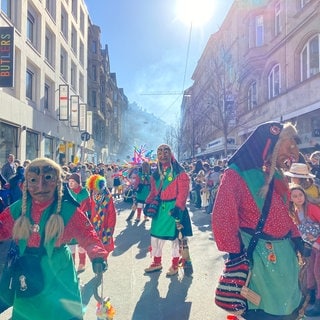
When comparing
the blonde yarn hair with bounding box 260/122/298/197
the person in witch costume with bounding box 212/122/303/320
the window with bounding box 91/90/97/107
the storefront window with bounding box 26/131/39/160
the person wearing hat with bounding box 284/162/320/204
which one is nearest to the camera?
the person in witch costume with bounding box 212/122/303/320

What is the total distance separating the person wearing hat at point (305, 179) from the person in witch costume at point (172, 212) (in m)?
1.54

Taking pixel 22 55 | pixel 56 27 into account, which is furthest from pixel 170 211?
pixel 56 27

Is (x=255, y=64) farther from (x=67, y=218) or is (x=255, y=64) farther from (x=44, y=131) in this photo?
(x=67, y=218)

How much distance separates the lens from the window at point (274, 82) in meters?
21.3

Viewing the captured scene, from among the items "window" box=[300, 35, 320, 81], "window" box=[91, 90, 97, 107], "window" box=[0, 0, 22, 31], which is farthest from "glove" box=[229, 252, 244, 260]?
"window" box=[91, 90, 97, 107]

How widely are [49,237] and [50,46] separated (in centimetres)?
2345

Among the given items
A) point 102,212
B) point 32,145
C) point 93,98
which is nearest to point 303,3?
point 32,145

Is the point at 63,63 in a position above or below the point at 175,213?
above

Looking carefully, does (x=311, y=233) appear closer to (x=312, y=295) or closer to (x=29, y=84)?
→ (x=312, y=295)

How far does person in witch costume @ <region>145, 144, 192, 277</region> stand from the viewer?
5.50m

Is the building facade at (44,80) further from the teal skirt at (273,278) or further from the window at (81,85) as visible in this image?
the teal skirt at (273,278)

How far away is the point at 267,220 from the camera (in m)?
2.32

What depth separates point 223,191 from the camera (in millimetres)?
2314

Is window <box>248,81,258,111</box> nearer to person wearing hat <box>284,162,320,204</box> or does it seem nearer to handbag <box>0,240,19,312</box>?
person wearing hat <box>284,162,320,204</box>
